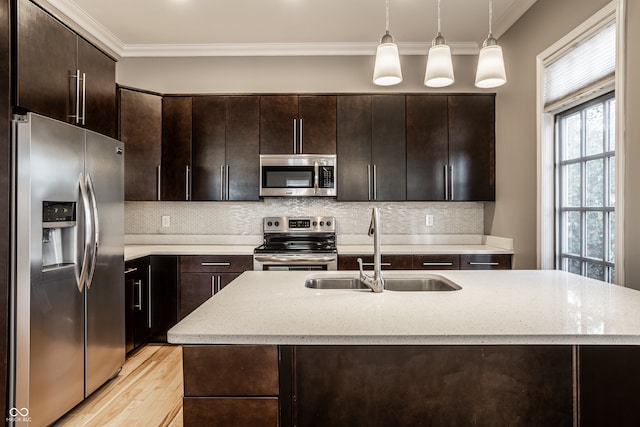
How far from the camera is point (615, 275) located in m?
2.15

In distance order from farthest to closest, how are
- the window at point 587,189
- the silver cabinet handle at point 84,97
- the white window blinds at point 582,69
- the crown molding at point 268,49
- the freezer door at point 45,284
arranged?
1. the crown molding at point 268,49
2. the silver cabinet handle at point 84,97
3. the window at point 587,189
4. the white window blinds at point 582,69
5. the freezer door at point 45,284

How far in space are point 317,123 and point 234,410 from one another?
9.69ft

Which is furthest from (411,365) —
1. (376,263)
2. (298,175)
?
(298,175)

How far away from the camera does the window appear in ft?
7.64

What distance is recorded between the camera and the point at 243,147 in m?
3.77

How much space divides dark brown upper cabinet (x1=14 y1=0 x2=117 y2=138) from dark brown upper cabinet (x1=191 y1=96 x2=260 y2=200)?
3.06 ft

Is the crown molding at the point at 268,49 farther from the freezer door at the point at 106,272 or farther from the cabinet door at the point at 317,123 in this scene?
the freezer door at the point at 106,272

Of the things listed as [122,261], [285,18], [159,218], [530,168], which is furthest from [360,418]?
[159,218]

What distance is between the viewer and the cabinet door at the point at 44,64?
2.01 metres

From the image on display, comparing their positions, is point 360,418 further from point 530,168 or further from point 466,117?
point 466,117

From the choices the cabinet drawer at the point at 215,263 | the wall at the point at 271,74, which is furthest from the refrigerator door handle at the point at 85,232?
the wall at the point at 271,74

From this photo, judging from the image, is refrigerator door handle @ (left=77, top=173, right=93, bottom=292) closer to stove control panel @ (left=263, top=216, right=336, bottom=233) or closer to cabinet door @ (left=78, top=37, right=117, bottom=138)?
cabinet door @ (left=78, top=37, right=117, bottom=138)

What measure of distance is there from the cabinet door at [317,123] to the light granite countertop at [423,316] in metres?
2.16

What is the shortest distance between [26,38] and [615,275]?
10.6 ft
